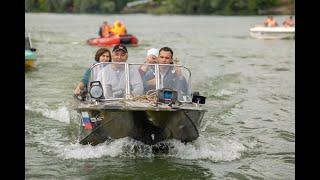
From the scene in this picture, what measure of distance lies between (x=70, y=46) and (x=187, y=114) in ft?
83.1

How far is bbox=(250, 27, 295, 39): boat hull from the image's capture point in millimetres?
40594

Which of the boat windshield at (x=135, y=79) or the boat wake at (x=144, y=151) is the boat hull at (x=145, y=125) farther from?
the boat windshield at (x=135, y=79)

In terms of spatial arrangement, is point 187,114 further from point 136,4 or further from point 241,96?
point 136,4

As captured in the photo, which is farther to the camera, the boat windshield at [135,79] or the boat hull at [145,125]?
the boat windshield at [135,79]

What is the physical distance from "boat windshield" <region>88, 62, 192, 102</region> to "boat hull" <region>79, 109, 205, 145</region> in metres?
0.57

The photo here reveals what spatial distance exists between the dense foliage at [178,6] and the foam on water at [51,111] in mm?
79007

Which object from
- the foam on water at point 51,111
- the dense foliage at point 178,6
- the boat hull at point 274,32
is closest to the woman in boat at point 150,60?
the foam on water at point 51,111

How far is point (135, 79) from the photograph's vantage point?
9.88 m

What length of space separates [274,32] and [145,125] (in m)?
33.1

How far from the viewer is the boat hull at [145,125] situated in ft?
29.6

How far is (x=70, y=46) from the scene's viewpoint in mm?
33781

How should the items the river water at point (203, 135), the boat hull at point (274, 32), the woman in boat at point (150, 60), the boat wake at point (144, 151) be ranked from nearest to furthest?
the river water at point (203, 135)
the boat wake at point (144, 151)
the woman in boat at point (150, 60)
the boat hull at point (274, 32)

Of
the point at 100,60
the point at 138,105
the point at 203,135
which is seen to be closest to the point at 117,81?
the point at 100,60

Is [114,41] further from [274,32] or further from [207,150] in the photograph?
[207,150]
